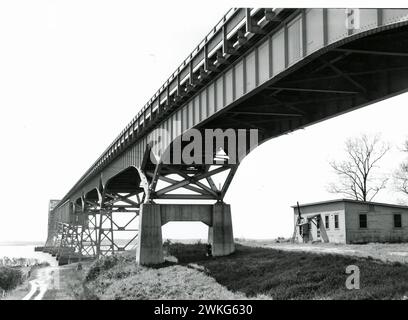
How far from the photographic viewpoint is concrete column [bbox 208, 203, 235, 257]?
2938cm

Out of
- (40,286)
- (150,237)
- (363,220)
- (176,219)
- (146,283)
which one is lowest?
(40,286)

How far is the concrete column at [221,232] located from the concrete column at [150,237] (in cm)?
308

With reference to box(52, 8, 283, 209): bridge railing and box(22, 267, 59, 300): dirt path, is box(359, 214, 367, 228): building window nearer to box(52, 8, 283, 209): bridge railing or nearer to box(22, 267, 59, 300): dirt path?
box(52, 8, 283, 209): bridge railing

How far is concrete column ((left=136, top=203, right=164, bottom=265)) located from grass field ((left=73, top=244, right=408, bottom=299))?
768 mm

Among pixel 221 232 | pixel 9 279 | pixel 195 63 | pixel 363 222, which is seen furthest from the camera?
pixel 9 279

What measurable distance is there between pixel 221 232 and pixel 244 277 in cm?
945

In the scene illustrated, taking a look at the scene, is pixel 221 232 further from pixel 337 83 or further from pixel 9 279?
pixel 9 279

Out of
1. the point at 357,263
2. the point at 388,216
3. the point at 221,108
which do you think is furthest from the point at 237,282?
the point at 388,216

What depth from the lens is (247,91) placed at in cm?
1764

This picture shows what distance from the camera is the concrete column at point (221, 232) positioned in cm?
2938

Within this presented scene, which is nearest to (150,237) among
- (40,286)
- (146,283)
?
(146,283)

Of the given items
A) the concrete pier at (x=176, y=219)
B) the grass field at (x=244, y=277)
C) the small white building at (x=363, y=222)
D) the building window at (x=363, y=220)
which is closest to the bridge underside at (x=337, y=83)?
the grass field at (x=244, y=277)
